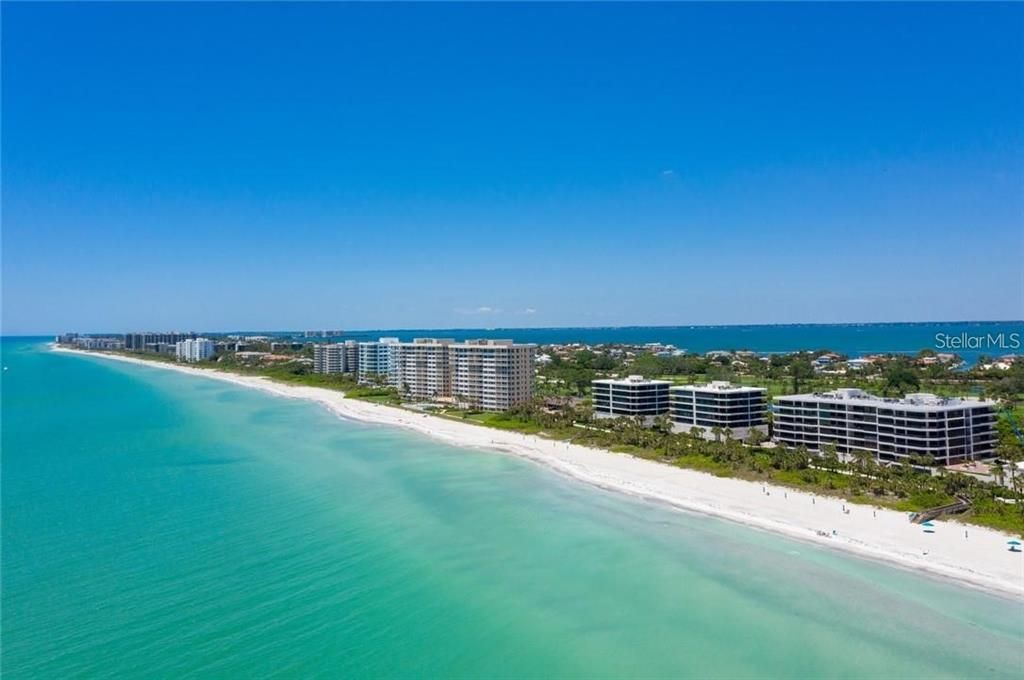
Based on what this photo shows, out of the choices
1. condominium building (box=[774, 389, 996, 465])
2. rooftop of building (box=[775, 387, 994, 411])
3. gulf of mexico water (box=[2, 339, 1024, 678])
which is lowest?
gulf of mexico water (box=[2, 339, 1024, 678])

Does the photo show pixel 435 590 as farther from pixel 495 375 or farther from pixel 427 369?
pixel 427 369

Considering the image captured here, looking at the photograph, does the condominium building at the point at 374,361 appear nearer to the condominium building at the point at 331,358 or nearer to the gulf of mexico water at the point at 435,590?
the condominium building at the point at 331,358

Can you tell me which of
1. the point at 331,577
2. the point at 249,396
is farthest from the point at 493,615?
the point at 249,396

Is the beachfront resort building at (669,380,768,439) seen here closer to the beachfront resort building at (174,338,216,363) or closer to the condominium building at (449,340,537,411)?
the condominium building at (449,340,537,411)

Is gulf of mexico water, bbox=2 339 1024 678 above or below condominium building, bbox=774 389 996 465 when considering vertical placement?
below

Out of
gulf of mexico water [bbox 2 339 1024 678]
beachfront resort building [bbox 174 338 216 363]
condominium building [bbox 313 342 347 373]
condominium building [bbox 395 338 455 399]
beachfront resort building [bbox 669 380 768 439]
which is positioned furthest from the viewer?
beachfront resort building [bbox 174 338 216 363]

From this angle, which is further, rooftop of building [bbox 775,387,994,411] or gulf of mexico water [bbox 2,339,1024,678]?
rooftop of building [bbox 775,387,994,411]

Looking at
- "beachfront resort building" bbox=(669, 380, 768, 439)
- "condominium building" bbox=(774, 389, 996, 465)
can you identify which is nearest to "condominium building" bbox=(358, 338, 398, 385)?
"beachfront resort building" bbox=(669, 380, 768, 439)
